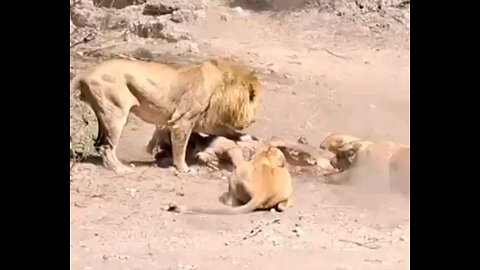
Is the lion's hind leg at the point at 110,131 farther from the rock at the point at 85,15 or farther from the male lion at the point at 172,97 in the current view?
the rock at the point at 85,15

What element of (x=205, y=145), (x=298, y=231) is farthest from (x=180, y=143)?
(x=298, y=231)

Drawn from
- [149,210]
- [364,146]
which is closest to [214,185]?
[149,210]

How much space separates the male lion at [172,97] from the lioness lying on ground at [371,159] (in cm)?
17

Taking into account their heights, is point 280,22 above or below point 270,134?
above

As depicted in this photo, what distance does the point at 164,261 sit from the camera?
189cm

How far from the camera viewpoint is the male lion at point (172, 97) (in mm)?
1977

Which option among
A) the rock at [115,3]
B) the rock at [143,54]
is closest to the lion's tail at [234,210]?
the rock at [143,54]

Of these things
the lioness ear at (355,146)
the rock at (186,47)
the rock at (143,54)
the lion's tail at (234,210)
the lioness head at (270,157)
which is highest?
the rock at (186,47)

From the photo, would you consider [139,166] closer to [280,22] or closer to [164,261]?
[164,261]

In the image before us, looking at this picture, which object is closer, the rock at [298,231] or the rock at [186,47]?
the rock at [298,231]

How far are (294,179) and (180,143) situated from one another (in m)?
0.21

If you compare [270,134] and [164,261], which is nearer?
[164,261]

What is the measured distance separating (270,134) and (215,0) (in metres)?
0.27

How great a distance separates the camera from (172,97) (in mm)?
2004
